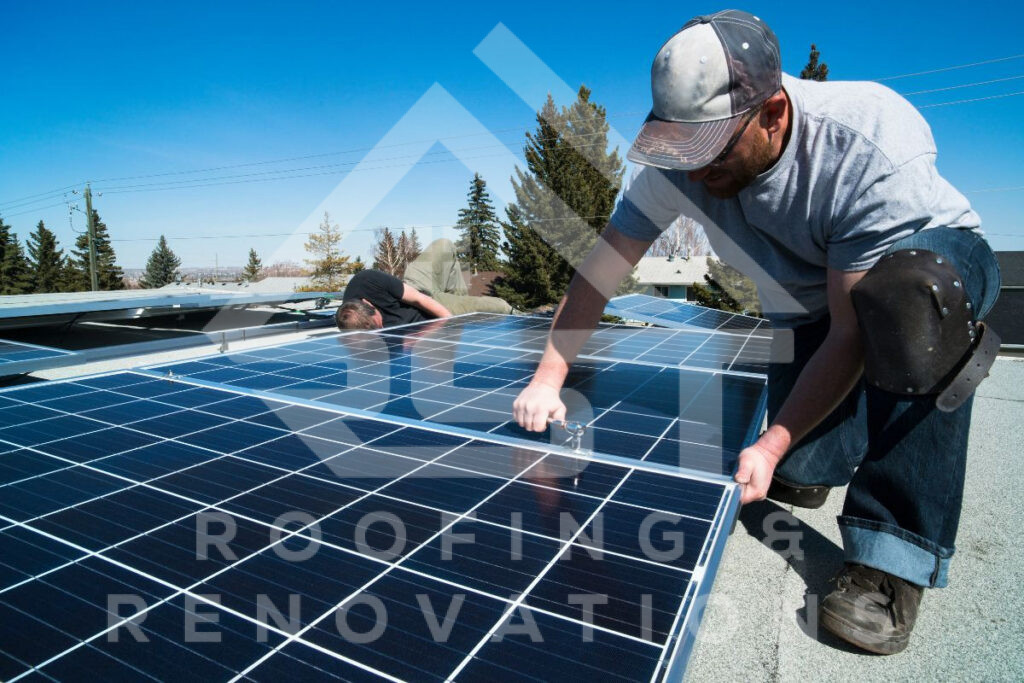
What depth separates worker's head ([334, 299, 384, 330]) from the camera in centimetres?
675

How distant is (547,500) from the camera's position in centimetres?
204

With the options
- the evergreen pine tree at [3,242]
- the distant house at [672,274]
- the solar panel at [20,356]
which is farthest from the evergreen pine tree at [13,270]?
the solar panel at [20,356]

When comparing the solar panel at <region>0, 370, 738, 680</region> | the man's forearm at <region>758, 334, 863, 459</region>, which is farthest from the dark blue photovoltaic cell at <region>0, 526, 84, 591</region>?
the man's forearm at <region>758, 334, 863, 459</region>

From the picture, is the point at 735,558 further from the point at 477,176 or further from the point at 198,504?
the point at 477,176

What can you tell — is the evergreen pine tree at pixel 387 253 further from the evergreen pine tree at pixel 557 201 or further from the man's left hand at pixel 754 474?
the man's left hand at pixel 754 474

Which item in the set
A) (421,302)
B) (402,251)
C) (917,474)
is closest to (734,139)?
(917,474)

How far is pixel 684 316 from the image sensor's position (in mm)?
7914

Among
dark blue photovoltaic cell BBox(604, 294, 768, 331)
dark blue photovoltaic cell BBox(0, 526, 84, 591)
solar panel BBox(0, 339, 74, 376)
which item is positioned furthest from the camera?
dark blue photovoltaic cell BBox(604, 294, 768, 331)

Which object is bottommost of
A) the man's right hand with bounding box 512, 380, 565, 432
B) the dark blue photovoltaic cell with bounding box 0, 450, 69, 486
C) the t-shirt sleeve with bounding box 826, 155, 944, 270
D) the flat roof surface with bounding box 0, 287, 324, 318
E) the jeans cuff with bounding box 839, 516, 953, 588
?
the jeans cuff with bounding box 839, 516, 953, 588

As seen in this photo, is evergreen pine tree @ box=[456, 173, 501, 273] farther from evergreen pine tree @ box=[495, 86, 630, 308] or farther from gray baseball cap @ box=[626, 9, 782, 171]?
gray baseball cap @ box=[626, 9, 782, 171]

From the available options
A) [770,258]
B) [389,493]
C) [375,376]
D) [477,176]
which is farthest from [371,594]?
[477,176]

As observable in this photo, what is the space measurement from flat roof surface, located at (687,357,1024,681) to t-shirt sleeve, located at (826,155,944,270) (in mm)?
1340

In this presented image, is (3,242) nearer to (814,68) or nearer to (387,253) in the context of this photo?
(387,253)

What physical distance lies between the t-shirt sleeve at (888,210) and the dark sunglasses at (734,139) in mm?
491
